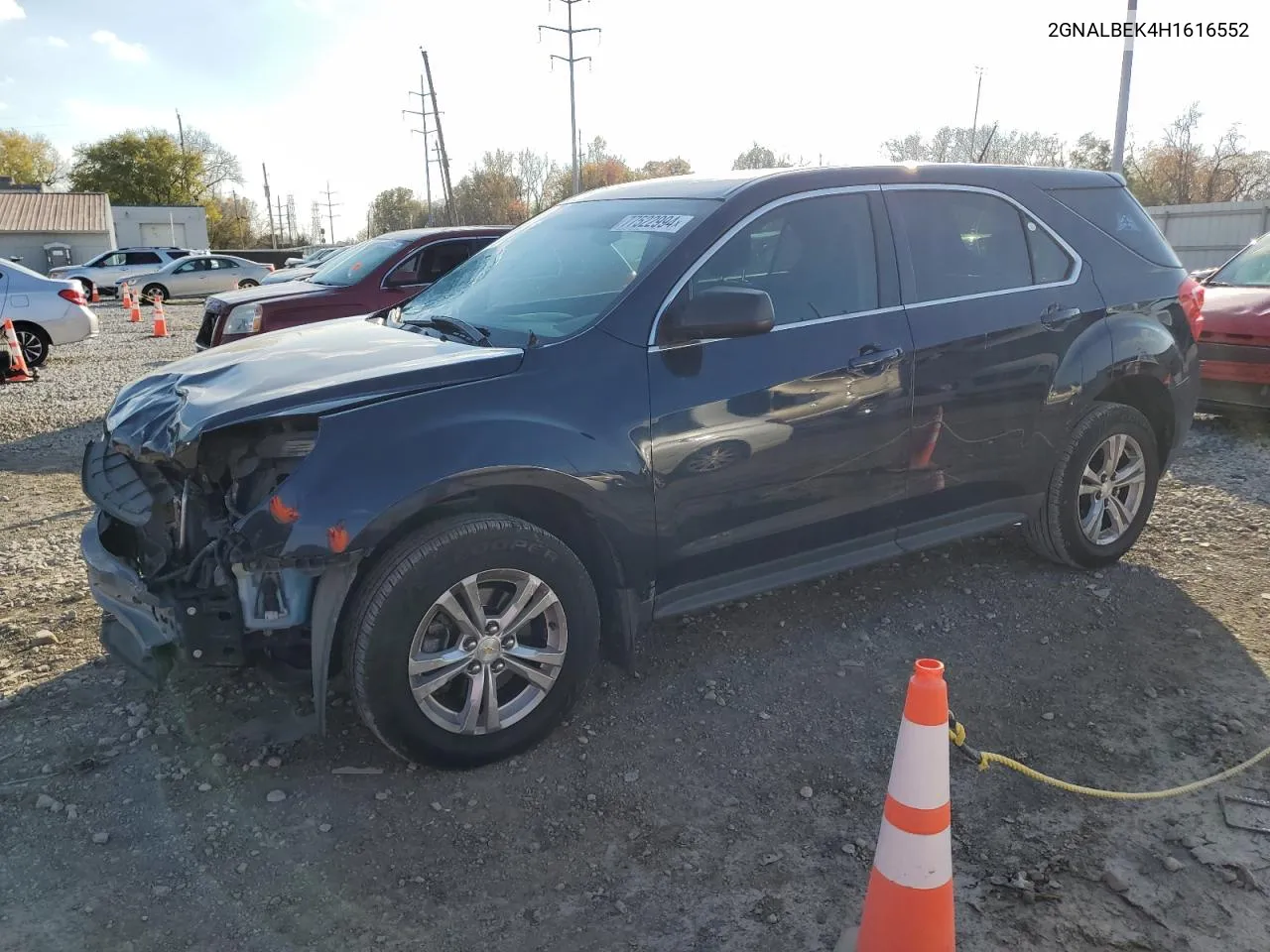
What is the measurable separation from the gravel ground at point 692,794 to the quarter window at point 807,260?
146 cm

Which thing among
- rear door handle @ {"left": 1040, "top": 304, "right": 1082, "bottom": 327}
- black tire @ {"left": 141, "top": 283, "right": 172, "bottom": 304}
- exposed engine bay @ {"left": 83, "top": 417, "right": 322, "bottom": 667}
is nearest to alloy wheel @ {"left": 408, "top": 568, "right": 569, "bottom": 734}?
exposed engine bay @ {"left": 83, "top": 417, "right": 322, "bottom": 667}

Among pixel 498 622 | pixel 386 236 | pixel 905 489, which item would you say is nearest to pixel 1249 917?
pixel 905 489

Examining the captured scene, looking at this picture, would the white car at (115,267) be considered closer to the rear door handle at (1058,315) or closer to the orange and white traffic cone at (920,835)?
the rear door handle at (1058,315)

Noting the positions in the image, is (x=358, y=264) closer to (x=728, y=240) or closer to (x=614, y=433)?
(x=728, y=240)

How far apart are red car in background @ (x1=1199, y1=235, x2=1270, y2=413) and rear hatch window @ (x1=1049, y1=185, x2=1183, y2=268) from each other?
321 centimetres

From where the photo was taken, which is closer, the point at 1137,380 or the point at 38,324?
the point at 1137,380

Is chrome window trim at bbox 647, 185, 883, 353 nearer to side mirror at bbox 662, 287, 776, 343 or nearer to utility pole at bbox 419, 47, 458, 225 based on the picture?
side mirror at bbox 662, 287, 776, 343

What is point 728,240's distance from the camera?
361 cm

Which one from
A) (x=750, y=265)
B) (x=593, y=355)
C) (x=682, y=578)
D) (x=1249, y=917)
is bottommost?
(x=1249, y=917)

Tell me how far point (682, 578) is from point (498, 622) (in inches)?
29.5

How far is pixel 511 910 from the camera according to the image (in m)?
2.62

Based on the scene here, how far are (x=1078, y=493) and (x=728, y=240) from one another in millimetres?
2260

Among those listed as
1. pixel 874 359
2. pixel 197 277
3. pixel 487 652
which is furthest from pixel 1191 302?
pixel 197 277

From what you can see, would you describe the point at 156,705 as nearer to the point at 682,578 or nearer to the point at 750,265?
the point at 682,578
